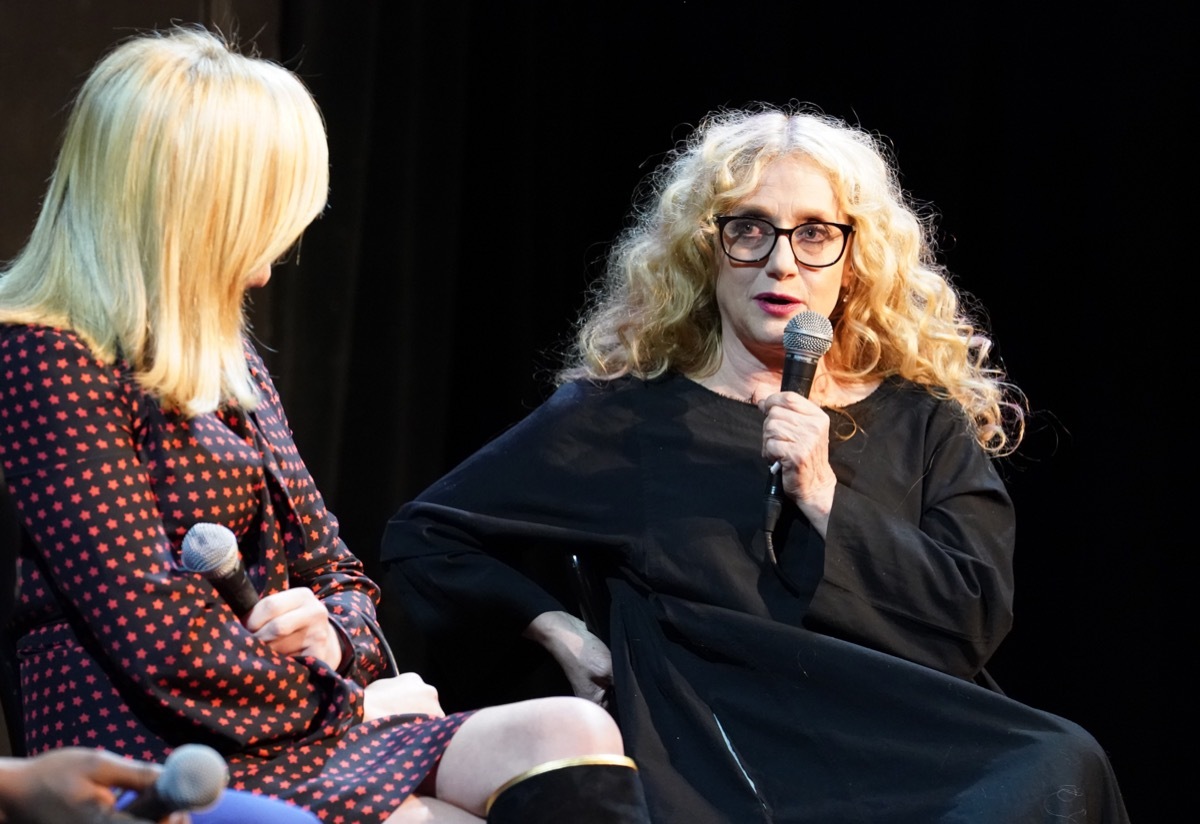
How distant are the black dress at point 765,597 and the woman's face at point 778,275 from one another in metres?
0.12

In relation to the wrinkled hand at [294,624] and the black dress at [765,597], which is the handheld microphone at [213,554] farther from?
the black dress at [765,597]

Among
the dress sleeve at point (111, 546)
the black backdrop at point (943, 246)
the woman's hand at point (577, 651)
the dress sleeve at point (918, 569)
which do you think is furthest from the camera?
the black backdrop at point (943, 246)

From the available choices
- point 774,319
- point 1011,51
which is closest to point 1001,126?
point 1011,51

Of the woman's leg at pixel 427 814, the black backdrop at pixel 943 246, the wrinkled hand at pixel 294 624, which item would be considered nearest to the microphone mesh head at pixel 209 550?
the wrinkled hand at pixel 294 624

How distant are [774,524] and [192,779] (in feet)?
4.21

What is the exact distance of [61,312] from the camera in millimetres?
1579

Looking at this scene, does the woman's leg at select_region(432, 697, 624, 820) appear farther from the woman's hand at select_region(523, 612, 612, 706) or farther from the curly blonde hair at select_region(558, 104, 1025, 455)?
the curly blonde hair at select_region(558, 104, 1025, 455)

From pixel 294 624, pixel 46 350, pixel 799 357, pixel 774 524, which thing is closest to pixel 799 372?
pixel 799 357

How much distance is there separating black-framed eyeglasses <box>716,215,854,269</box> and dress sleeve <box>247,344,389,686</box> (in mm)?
Result: 881

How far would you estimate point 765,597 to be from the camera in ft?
7.55

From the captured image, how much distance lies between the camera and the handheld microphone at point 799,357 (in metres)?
2.23

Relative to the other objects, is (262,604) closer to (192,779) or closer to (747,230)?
(192,779)

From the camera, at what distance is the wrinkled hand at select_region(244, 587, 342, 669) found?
165 centimetres

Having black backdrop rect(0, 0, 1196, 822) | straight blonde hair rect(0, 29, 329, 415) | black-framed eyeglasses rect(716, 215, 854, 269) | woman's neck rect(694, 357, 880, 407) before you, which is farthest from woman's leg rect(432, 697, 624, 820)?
black backdrop rect(0, 0, 1196, 822)
